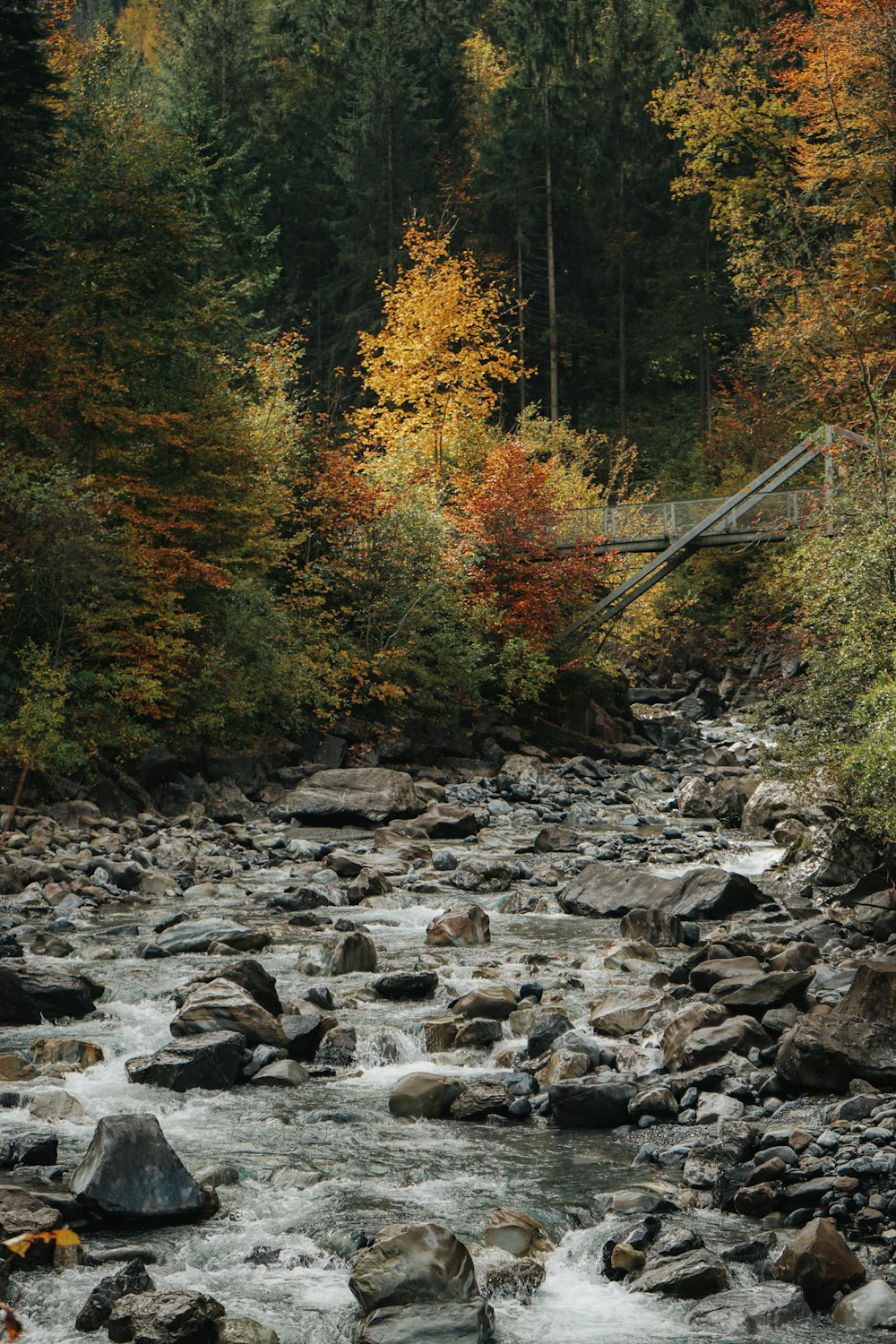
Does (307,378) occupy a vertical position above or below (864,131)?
below

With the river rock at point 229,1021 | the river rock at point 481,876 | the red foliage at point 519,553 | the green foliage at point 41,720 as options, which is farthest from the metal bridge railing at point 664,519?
the river rock at point 229,1021

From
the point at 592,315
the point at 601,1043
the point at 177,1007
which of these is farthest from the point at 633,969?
the point at 592,315

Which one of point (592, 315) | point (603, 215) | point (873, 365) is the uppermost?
point (603, 215)

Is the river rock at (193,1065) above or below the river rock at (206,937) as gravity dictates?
above

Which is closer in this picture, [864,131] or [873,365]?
[873,365]

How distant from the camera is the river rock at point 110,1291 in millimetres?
5340

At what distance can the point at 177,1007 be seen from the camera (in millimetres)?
9461

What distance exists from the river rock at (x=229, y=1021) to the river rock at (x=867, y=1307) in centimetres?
432

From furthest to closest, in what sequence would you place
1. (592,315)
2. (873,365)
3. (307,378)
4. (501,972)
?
1. (592,315)
2. (307,378)
3. (873,365)
4. (501,972)

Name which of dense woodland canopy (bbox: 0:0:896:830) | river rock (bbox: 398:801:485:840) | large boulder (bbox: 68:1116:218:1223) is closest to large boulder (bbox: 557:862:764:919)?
dense woodland canopy (bbox: 0:0:896:830)

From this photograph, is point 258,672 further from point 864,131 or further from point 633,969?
point 864,131

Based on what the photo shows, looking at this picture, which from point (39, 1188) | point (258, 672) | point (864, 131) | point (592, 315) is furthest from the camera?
point (592, 315)

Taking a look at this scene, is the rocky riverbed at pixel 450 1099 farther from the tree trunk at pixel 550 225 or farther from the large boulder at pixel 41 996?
the tree trunk at pixel 550 225

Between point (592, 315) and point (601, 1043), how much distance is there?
142 ft
